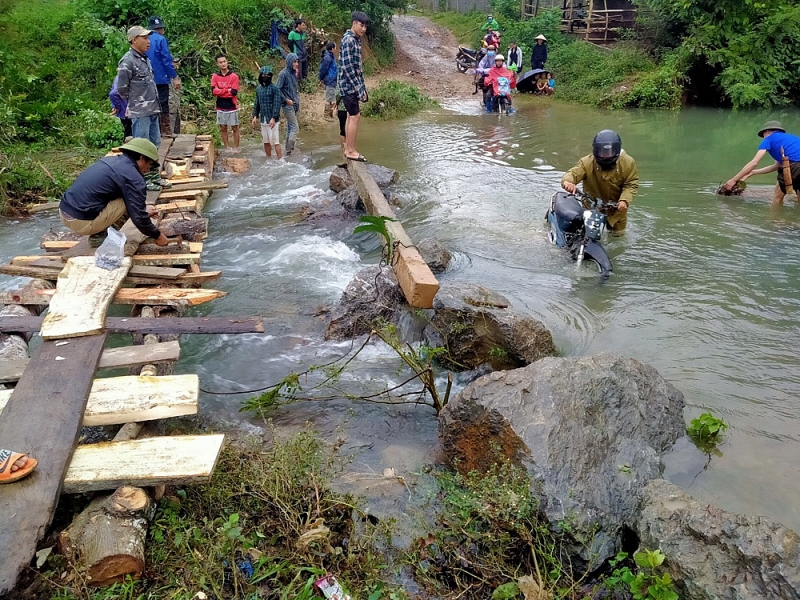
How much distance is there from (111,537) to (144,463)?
0.43m

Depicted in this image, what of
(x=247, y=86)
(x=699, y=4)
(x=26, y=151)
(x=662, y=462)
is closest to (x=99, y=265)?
(x=662, y=462)

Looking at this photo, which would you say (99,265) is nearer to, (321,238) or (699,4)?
(321,238)

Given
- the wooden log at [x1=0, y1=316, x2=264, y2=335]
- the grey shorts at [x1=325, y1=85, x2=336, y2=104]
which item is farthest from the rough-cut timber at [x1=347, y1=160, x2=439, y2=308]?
the grey shorts at [x1=325, y1=85, x2=336, y2=104]

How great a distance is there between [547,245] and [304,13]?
15.4 m

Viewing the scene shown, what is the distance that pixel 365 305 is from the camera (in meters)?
5.68

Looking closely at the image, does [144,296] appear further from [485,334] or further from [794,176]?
[794,176]

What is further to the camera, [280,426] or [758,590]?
[280,426]

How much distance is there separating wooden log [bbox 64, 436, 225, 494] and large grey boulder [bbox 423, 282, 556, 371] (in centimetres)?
216

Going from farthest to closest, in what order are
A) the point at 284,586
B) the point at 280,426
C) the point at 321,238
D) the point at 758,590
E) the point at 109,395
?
the point at 321,238 → the point at 280,426 → the point at 109,395 → the point at 284,586 → the point at 758,590

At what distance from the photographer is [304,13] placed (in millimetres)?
19656

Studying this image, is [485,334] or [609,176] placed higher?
[609,176]

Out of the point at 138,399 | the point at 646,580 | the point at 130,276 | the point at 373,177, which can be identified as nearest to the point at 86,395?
the point at 138,399

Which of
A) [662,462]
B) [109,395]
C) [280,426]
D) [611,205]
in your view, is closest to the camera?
[109,395]

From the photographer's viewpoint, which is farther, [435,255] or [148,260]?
[435,255]
